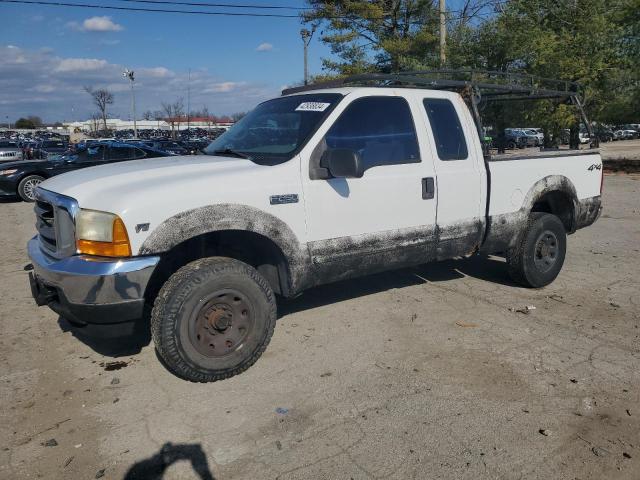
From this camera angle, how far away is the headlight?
3252mm

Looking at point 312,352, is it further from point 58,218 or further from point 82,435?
point 58,218

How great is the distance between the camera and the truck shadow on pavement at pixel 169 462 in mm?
2754

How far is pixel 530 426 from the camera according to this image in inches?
124

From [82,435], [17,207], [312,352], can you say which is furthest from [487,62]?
[82,435]

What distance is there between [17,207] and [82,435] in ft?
38.5

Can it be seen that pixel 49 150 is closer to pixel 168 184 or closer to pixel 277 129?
pixel 277 129

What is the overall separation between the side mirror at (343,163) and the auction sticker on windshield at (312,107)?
1.59 ft

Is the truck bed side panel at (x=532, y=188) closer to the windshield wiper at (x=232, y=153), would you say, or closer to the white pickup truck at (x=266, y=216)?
the white pickup truck at (x=266, y=216)

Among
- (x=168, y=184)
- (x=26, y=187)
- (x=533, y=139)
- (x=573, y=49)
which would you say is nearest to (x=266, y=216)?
(x=168, y=184)

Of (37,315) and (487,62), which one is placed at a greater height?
(487,62)

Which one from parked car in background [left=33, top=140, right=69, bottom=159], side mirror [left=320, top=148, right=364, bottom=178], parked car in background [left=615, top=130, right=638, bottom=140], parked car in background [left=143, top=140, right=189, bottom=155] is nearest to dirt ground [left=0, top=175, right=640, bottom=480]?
side mirror [left=320, top=148, right=364, bottom=178]

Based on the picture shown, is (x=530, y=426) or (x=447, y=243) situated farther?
(x=447, y=243)

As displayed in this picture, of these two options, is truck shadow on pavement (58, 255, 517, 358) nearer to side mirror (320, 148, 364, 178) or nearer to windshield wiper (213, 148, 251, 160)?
windshield wiper (213, 148, 251, 160)

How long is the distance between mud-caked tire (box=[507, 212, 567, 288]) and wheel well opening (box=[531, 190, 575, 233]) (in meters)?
0.20
